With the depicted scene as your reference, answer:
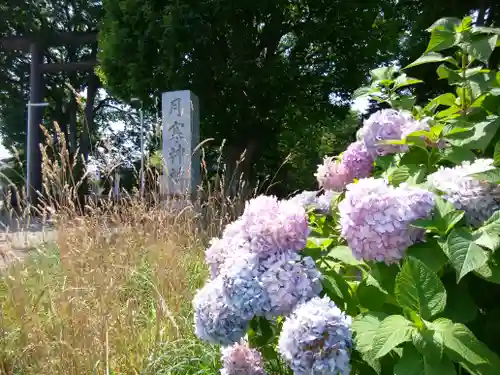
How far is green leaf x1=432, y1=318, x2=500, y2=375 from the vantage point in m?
0.72

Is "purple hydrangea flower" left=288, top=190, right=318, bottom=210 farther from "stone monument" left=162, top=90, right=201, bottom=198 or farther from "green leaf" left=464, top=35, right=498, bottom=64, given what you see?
"stone monument" left=162, top=90, right=201, bottom=198

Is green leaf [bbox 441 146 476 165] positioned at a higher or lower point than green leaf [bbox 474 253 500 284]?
higher

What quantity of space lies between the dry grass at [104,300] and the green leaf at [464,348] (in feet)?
3.12

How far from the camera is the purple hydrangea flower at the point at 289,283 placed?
0.86 metres

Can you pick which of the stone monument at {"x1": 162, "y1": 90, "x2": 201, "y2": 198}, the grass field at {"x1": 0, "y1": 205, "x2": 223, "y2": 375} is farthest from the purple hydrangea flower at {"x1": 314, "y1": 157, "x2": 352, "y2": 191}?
the stone monument at {"x1": 162, "y1": 90, "x2": 201, "y2": 198}

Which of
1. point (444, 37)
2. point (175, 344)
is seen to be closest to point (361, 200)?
point (444, 37)

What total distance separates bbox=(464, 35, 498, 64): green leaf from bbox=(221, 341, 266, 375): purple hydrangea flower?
78 cm

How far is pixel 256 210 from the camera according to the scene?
3.22ft

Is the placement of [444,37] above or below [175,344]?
above

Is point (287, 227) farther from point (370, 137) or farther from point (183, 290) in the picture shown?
point (183, 290)

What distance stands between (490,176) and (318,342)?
0.39 m

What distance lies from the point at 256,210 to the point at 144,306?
1.39 m

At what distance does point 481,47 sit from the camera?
3.58 ft

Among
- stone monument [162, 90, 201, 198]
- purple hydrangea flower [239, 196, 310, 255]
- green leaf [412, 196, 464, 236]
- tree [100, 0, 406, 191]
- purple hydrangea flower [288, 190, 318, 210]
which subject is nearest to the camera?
green leaf [412, 196, 464, 236]
